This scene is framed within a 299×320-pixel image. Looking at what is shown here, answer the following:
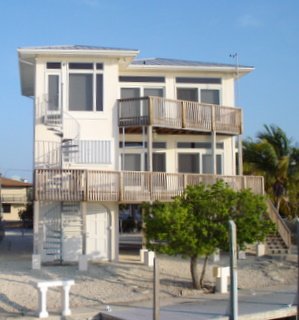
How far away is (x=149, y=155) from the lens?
24.5m

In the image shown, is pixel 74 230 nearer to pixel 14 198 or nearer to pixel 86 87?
pixel 86 87

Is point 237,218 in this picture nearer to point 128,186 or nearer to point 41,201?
point 128,186

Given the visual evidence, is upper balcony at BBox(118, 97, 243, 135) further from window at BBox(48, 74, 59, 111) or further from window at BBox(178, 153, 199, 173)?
window at BBox(48, 74, 59, 111)

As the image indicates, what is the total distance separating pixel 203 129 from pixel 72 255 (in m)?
7.50

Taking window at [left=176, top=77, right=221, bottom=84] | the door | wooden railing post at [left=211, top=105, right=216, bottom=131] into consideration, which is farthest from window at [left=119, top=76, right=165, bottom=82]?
the door

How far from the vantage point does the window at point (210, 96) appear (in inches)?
1105

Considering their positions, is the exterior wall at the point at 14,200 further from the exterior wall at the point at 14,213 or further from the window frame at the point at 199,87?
the window frame at the point at 199,87

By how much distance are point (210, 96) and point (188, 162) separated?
3.15 m

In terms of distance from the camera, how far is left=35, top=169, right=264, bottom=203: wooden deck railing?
22.5 meters

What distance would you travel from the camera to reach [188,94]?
2789 centimetres

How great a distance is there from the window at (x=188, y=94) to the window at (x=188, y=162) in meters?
2.50

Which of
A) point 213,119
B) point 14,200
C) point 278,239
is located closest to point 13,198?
point 14,200

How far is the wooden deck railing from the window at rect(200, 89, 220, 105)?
14.4 ft

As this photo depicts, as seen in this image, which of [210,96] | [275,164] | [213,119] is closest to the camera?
[213,119]
